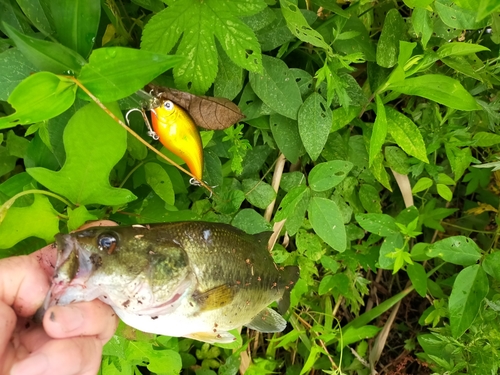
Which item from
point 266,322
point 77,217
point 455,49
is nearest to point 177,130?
point 77,217

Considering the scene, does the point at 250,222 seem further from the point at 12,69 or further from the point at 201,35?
the point at 12,69

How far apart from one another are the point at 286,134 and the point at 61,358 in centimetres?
120

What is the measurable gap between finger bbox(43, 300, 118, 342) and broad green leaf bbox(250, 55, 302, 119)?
3.21ft

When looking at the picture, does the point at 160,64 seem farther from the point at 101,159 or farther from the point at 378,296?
the point at 378,296

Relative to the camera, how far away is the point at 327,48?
1.57m

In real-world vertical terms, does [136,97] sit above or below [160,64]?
below

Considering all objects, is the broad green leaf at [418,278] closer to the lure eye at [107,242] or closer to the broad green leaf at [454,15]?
the broad green leaf at [454,15]

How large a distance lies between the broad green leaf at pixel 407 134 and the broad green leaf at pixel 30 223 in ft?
4.42

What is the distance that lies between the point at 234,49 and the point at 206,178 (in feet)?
1.80

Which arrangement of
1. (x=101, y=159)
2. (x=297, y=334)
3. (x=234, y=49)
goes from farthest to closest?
(x=297, y=334), (x=234, y=49), (x=101, y=159)

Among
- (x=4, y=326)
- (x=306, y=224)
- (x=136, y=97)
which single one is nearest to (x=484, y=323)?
(x=306, y=224)

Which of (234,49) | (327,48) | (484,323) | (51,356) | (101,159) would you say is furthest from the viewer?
(484,323)

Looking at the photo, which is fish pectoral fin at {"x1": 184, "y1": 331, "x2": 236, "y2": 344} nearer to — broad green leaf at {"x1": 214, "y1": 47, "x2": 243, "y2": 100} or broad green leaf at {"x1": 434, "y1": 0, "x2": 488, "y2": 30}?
broad green leaf at {"x1": 214, "y1": 47, "x2": 243, "y2": 100}

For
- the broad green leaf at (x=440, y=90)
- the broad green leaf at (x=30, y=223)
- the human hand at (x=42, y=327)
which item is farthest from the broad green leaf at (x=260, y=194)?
the broad green leaf at (x=30, y=223)
